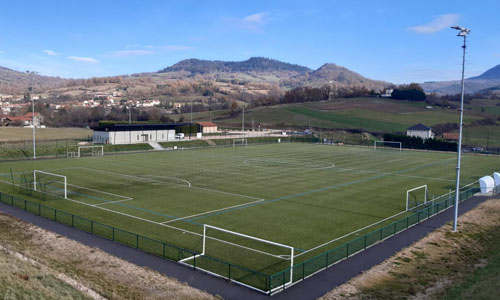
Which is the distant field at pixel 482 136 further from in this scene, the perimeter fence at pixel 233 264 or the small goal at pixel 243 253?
the small goal at pixel 243 253

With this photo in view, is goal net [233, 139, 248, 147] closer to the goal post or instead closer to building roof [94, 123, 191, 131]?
building roof [94, 123, 191, 131]

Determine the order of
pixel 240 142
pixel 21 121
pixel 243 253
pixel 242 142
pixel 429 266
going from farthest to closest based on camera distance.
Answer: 1. pixel 21 121
2. pixel 240 142
3. pixel 242 142
4. pixel 243 253
5. pixel 429 266

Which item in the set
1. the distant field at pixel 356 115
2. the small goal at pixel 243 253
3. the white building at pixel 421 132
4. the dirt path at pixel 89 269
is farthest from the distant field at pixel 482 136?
the dirt path at pixel 89 269

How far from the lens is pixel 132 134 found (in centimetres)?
8181

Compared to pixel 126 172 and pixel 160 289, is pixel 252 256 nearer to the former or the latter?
pixel 160 289

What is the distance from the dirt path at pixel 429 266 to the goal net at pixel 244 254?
3777 mm

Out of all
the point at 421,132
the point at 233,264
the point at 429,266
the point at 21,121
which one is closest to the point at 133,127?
the point at 421,132

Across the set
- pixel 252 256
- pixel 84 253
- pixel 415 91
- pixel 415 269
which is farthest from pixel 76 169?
pixel 415 91

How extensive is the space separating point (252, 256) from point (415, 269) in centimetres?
862

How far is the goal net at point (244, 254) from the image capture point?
20.9 m

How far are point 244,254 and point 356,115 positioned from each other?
129 m

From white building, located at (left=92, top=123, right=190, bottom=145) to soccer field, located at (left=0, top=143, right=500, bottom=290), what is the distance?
1275 cm

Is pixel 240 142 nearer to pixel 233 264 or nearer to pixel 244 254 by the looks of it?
pixel 244 254

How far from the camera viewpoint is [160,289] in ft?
58.6
